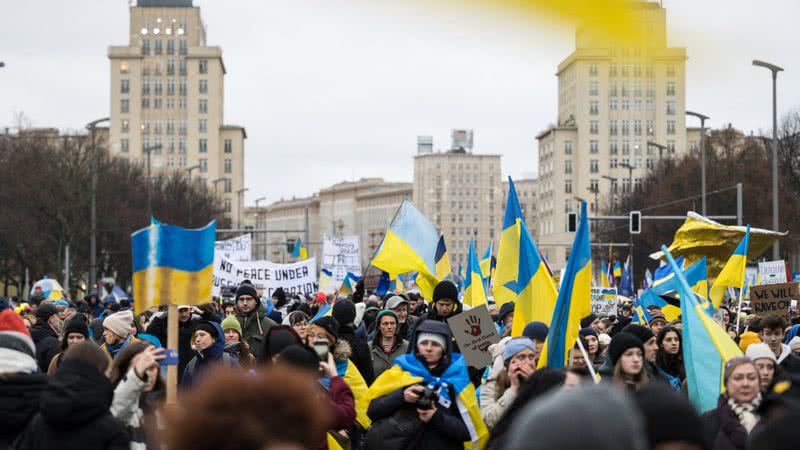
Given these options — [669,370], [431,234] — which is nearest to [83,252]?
[431,234]

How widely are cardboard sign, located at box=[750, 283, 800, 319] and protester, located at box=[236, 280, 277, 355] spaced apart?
6576 mm

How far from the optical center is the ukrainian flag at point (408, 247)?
18.5 metres

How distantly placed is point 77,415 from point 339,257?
2774 centimetres

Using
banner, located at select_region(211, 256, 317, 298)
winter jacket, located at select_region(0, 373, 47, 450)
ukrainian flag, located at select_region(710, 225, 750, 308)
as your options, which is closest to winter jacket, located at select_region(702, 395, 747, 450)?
winter jacket, located at select_region(0, 373, 47, 450)

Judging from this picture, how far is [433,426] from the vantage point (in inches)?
326

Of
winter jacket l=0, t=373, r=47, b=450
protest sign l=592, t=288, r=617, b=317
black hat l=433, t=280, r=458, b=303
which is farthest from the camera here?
protest sign l=592, t=288, r=617, b=317

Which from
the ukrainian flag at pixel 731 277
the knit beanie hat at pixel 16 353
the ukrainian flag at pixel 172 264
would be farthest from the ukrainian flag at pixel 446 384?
the ukrainian flag at pixel 731 277

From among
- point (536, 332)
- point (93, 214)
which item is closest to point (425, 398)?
point (536, 332)

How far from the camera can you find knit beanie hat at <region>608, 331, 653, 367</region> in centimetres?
848

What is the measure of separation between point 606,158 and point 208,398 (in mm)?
164755

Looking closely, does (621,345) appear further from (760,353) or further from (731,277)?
(731,277)

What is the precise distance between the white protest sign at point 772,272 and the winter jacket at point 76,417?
1933 centimetres

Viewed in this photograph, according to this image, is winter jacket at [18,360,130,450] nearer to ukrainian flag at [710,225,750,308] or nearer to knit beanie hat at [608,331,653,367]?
knit beanie hat at [608,331,653,367]

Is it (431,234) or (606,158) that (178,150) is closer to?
(606,158)
